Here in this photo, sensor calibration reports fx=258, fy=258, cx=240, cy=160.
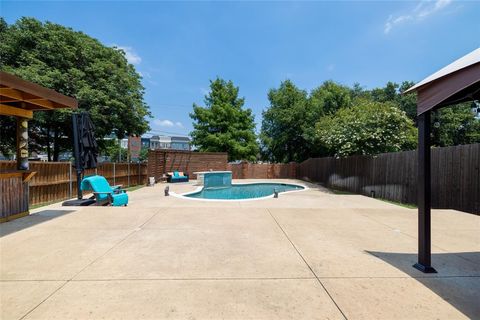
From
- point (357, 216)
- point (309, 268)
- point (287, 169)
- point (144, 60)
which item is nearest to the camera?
point (309, 268)

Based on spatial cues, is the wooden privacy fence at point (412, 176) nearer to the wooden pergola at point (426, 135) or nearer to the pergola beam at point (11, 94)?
the wooden pergola at point (426, 135)

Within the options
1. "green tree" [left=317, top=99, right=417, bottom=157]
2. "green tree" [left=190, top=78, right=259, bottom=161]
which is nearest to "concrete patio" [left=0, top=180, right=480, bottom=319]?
"green tree" [left=317, top=99, right=417, bottom=157]

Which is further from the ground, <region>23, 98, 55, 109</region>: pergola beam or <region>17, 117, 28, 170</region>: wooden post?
<region>23, 98, 55, 109</region>: pergola beam

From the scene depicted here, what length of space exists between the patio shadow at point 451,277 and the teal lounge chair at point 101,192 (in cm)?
656

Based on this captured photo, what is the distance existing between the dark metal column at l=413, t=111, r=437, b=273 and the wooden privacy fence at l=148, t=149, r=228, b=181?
49.3 feet

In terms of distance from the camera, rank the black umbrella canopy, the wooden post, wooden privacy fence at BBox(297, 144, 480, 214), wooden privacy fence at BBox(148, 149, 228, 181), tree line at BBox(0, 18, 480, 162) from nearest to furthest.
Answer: the wooden post
wooden privacy fence at BBox(297, 144, 480, 214)
the black umbrella canopy
tree line at BBox(0, 18, 480, 162)
wooden privacy fence at BBox(148, 149, 228, 181)

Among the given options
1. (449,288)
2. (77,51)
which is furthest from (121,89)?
(449,288)

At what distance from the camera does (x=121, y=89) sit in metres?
15.7

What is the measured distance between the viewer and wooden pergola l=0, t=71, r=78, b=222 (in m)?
4.99

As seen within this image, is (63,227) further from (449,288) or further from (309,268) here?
(449,288)

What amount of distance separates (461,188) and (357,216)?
3.25 metres

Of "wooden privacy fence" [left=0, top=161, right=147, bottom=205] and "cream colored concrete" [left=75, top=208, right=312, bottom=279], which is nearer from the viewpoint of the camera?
"cream colored concrete" [left=75, top=208, right=312, bottom=279]

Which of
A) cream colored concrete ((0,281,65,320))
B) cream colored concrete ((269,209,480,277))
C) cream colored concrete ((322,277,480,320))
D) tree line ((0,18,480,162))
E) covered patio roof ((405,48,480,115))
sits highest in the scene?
tree line ((0,18,480,162))

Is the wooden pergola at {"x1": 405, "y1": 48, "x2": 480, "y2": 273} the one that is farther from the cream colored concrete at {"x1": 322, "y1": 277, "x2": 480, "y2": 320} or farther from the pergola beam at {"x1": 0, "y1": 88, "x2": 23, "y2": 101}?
the pergola beam at {"x1": 0, "y1": 88, "x2": 23, "y2": 101}
